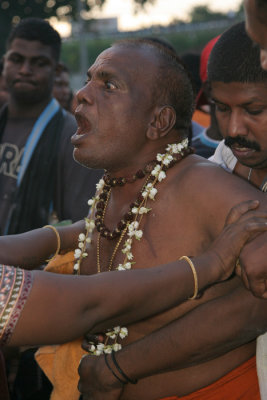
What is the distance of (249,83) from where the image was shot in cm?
274

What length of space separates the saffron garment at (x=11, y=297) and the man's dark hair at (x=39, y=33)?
422cm

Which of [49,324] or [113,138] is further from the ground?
[113,138]

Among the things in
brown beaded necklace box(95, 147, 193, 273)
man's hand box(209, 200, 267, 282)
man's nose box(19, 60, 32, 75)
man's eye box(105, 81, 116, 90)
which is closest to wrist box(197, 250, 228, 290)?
man's hand box(209, 200, 267, 282)

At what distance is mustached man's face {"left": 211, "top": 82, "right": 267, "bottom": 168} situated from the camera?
2738mm

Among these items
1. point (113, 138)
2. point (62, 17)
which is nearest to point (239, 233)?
point (113, 138)

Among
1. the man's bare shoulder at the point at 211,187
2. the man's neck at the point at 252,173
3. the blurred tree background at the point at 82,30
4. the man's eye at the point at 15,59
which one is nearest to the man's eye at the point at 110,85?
the man's bare shoulder at the point at 211,187

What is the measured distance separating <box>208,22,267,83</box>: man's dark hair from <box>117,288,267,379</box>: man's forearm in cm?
101

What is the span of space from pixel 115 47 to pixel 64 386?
5.31 feet

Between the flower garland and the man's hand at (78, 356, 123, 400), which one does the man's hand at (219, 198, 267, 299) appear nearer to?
the flower garland

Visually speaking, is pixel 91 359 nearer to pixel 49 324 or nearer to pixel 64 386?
pixel 64 386

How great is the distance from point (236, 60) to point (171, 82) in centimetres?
34

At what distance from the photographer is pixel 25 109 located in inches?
232

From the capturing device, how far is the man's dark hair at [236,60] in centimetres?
275

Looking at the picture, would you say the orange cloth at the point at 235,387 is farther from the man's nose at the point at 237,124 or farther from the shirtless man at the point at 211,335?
the man's nose at the point at 237,124
